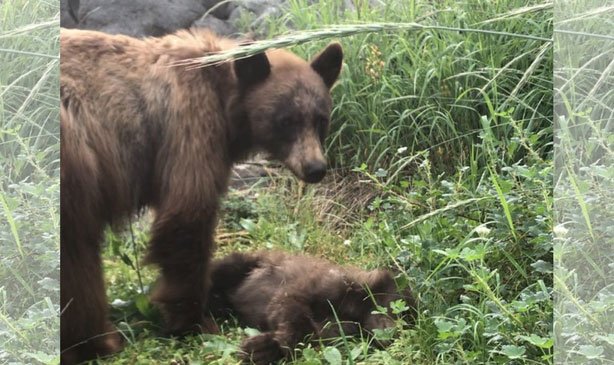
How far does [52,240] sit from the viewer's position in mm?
2191

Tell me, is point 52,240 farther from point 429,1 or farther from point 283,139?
point 429,1

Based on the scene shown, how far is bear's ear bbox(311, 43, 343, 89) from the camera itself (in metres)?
3.42

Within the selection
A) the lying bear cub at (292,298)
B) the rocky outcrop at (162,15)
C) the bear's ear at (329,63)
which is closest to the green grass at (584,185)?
the lying bear cub at (292,298)

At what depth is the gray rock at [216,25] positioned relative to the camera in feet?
11.5

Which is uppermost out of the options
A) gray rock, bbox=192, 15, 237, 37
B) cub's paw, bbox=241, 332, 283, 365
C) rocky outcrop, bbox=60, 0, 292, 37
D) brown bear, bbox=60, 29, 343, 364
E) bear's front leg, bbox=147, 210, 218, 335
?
rocky outcrop, bbox=60, 0, 292, 37

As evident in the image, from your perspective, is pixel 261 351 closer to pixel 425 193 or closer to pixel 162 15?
pixel 425 193

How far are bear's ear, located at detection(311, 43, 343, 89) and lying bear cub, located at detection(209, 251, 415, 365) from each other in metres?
0.67

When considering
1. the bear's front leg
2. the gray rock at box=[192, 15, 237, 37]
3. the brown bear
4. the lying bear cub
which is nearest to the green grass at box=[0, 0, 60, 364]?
the brown bear

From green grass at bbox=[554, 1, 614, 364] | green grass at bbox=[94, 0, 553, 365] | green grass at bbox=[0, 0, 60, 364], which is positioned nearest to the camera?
green grass at bbox=[554, 1, 614, 364]

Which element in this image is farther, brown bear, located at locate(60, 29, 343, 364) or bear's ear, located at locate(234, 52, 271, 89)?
bear's ear, located at locate(234, 52, 271, 89)

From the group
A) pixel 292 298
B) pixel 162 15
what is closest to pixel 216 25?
pixel 162 15

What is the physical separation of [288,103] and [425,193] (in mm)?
592

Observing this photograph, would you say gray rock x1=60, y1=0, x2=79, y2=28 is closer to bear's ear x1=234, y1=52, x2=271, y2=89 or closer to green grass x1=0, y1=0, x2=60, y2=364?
bear's ear x1=234, y1=52, x2=271, y2=89

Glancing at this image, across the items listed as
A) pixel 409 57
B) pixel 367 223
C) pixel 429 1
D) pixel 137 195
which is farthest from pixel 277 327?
pixel 429 1
